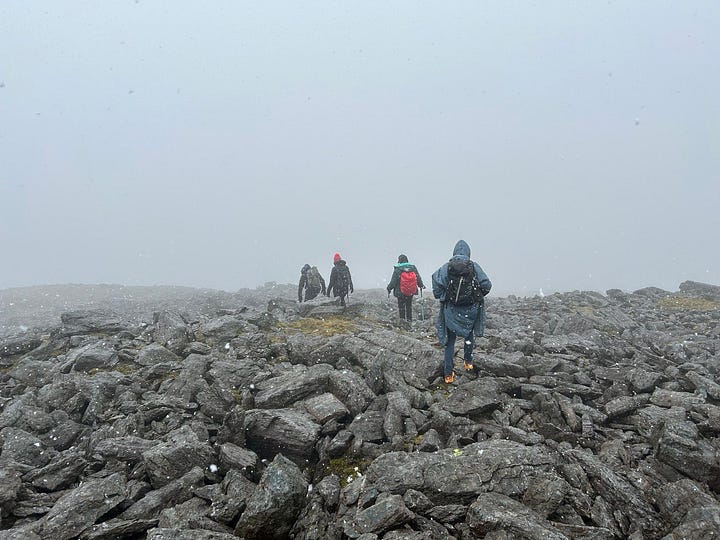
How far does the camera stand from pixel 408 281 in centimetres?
2109

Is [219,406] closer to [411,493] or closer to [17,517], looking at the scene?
[17,517]

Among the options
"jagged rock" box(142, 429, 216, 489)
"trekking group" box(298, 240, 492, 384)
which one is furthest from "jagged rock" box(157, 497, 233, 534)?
"trekking group" box(298, 240, 492, 384)

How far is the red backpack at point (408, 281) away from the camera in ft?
69.1

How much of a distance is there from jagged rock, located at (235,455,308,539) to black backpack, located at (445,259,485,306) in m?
6.98

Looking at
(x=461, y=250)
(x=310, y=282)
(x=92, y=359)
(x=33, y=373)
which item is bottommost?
(x=33, y=373)

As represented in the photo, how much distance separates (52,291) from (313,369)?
260ft

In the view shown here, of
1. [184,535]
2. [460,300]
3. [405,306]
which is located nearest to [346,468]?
[184,535]

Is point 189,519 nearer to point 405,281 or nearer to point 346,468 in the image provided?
point 346,468

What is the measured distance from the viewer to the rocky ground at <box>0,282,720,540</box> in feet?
21.9

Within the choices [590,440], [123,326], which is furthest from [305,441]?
[123,326]

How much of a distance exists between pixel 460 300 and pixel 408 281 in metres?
8.98

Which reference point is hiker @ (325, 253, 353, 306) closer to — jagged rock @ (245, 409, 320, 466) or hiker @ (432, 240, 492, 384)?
hiker @ (432, 240, 492, 384)

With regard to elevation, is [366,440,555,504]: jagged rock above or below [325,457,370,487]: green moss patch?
above

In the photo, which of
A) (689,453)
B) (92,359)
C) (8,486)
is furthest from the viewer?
(92,359)
